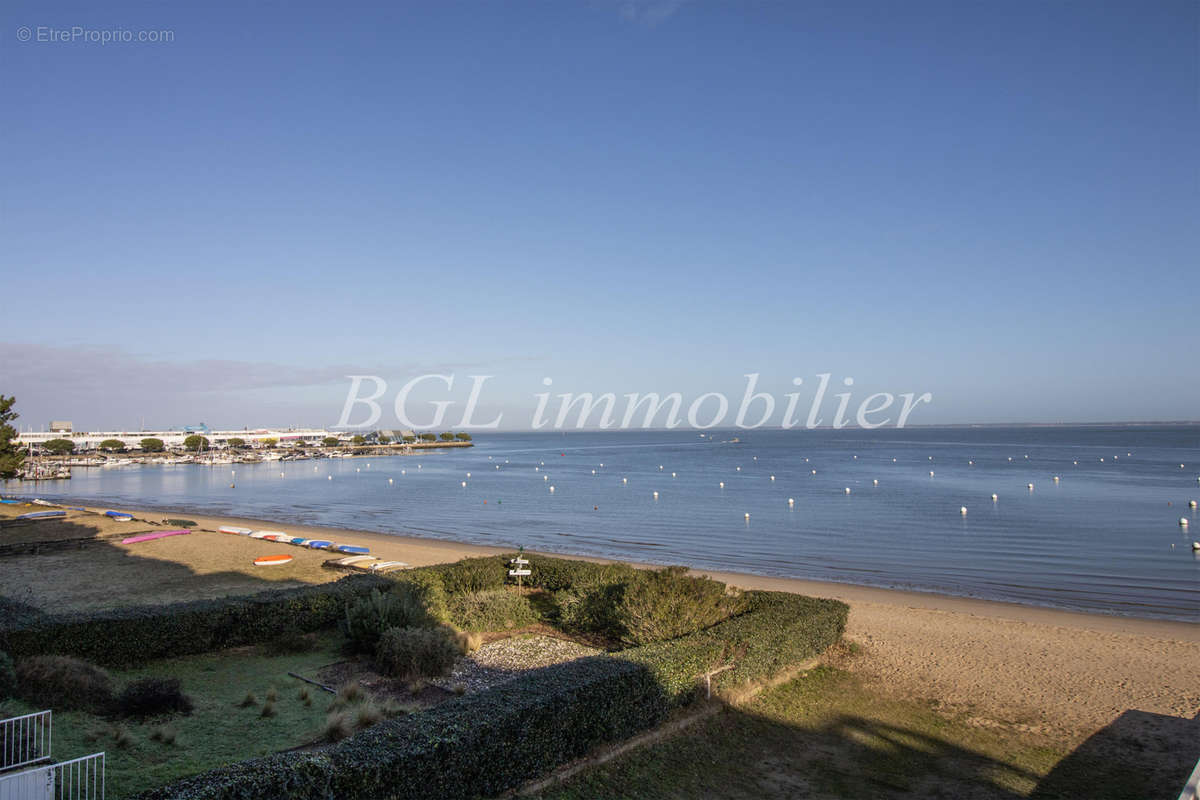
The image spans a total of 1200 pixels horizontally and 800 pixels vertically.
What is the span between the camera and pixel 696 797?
6805 millimetres

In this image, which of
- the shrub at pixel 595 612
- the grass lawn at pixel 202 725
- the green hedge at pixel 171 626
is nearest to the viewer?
the grass lawn at pixel 202 725

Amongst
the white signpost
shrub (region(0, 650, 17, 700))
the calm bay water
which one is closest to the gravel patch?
the white signpost

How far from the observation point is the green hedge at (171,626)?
10422 millimetres

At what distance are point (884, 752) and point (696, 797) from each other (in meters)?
2.86

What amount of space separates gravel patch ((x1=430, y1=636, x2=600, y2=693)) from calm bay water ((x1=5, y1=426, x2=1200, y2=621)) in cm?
1357

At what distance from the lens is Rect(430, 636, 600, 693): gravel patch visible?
10624 millimetres

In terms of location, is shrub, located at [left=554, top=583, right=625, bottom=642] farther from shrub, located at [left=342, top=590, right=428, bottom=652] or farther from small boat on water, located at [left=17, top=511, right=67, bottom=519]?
small boat on water, located at [left=17, top=511, right=67, bottom=519]

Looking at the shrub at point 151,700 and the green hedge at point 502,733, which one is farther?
the shrub at point 151,700

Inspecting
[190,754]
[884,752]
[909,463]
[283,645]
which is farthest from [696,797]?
[909,463]

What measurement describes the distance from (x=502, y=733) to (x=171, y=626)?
7.87m

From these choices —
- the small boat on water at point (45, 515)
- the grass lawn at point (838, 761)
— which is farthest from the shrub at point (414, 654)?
the small boat on water at point (45, 515)

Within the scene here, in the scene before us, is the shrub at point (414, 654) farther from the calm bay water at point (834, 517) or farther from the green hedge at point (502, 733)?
the calm bay water at point (834, 517)

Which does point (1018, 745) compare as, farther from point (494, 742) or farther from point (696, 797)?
point (494, 742)

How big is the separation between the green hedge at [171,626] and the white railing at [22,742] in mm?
4011
